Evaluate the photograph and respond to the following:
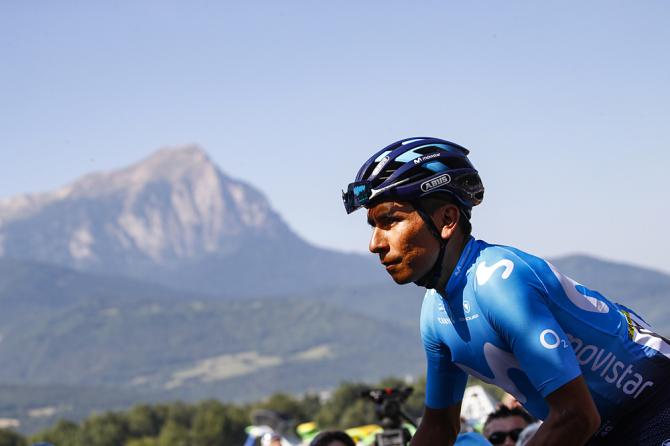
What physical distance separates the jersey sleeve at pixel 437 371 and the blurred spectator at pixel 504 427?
5304mm

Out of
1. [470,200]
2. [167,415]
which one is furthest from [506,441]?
[167,415]

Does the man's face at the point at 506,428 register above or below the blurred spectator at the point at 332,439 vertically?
below

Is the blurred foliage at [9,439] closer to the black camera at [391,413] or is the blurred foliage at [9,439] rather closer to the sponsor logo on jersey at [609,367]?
the black camera at [391,413]

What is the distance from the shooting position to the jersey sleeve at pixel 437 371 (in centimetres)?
528

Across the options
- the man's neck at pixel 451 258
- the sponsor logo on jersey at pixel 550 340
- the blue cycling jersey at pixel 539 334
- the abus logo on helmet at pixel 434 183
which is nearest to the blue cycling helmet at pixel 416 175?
the abus logo on helmet at pixel 434 183

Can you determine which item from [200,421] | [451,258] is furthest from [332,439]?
[200,421]

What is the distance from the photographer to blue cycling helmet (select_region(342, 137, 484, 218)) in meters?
4.84

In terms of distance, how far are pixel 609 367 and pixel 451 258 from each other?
818mm

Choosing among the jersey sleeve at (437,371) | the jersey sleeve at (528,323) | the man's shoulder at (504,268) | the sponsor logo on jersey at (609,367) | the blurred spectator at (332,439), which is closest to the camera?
the jersey sleeve at (528,323)

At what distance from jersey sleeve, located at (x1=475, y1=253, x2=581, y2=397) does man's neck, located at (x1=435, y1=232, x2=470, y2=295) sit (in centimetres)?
31

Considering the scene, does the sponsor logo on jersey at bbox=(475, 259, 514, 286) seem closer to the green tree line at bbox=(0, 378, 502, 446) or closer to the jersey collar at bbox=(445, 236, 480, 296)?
the jersey collar at bbox=(445, 236, 480, 296)

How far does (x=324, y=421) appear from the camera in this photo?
17562 centimetres

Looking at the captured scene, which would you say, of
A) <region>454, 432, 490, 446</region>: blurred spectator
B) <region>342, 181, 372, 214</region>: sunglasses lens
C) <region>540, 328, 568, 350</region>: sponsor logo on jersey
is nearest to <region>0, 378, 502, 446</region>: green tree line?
<region>454, 432, 490, 446</region>: blurred spectator

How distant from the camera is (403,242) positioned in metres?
4.83
